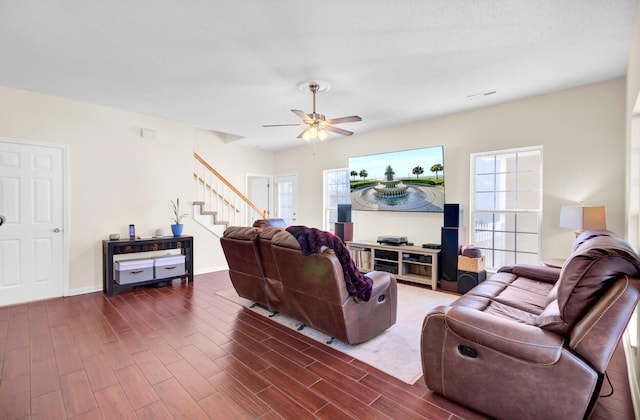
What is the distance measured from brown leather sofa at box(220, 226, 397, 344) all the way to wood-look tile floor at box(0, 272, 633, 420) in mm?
246

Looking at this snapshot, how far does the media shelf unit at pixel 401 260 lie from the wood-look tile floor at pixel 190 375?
7.33 feet

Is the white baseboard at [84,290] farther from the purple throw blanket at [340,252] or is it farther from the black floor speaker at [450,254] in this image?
the black floor speaker at [450,254]

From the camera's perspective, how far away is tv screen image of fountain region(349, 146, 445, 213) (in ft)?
16.0

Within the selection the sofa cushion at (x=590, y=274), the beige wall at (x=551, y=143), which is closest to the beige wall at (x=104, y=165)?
the beige wall at (x=551, y=143)

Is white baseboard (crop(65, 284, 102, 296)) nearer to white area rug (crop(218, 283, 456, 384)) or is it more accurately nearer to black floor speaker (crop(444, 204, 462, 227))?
white area rug (crop(218, 283, 456, 384))

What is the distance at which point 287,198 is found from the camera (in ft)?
25.4

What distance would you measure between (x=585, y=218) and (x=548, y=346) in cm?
235

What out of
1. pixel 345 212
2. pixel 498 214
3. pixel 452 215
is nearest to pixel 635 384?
pixel 452 215

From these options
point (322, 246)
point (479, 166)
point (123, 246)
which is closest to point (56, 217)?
point (123, 246)

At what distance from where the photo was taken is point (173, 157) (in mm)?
5258

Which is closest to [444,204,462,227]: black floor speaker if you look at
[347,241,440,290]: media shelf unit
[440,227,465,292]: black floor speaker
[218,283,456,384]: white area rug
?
[440,227,465,292]: black floor speaker

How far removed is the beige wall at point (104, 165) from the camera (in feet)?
13.2

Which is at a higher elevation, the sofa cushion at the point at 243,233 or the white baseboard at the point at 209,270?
the sofa cushion at the point at 243,233

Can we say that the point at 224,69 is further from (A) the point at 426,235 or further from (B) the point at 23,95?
(A) the point at 426,235
